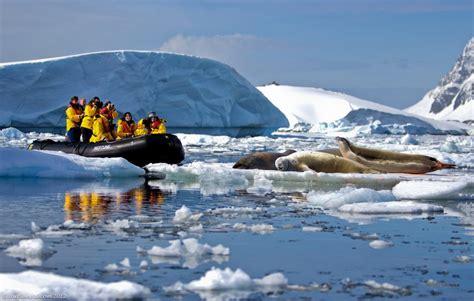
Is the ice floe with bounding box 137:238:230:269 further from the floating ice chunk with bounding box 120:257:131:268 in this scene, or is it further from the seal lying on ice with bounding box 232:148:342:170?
the seal lying on ice with bounding box 232:148:342:170

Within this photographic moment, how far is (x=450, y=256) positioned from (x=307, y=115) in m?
64.2

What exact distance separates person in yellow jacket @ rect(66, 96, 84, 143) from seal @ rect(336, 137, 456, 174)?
15.2 ft

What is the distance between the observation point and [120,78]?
3191 cm

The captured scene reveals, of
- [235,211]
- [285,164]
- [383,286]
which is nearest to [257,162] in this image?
[285,164]

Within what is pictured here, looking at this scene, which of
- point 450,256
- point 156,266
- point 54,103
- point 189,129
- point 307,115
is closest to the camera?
point 156,266

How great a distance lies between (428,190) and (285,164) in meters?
2.72

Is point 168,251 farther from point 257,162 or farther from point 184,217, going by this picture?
point 257,162

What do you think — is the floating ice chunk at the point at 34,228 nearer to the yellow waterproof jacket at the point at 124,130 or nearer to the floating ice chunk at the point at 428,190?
the floating ice chunk at the point at 428,190

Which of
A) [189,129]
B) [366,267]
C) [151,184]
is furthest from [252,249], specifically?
[189,129]

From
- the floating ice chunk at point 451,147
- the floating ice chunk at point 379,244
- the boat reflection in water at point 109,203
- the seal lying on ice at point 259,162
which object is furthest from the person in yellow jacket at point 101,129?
the floating ice chunk at point 451,147

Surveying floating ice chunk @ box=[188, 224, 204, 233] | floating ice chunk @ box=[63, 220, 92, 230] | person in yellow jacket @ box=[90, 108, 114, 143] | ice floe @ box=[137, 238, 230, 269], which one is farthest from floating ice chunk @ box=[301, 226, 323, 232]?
person in yellow jacket @ box=[90, 108, 114, 143]

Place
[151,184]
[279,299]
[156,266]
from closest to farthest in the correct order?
[279,299], [156,266], [151,184]

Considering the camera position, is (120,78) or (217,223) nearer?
(217,223)

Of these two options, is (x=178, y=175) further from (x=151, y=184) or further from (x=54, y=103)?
(x=54, y=103)
